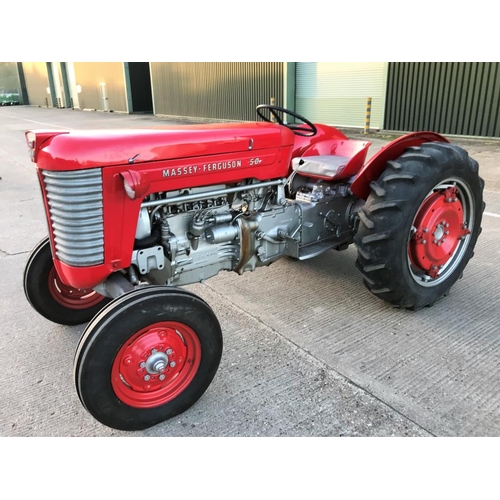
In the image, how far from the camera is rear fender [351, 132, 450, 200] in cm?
298

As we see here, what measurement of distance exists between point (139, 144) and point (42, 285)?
1.24 m

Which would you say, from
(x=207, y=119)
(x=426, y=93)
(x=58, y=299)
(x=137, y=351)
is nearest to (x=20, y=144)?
(x=207, y=119)

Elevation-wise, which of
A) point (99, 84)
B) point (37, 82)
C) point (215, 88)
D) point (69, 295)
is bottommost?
point (69, 295)

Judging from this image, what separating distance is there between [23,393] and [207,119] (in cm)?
1705

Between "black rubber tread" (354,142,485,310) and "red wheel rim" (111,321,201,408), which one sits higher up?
"black rubber tread" (354,142,485,310)

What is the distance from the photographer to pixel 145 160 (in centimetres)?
226

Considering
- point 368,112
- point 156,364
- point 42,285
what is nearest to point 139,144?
point 156,364

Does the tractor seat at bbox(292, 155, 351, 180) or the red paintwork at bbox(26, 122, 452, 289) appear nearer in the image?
the red paintwork at bbox(26, 122, 452, 289)

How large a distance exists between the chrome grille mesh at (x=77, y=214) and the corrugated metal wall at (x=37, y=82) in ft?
119

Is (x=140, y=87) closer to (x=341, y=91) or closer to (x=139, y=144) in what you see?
(x=341, y=91)

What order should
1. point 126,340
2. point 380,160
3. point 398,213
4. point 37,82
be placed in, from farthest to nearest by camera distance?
point 37,82
point 380,160
point 398,213
point 126,340

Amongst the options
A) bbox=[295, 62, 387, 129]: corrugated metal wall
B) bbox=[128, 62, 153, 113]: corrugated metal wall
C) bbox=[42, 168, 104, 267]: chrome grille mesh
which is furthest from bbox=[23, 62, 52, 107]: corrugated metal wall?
bbox=[42, 168, 104, 267]: chrome grille mesh

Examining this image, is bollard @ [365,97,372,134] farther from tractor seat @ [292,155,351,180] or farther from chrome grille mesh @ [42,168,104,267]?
chrome grille mesh @ [42,168,104,267]

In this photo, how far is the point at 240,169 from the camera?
2646 mm
